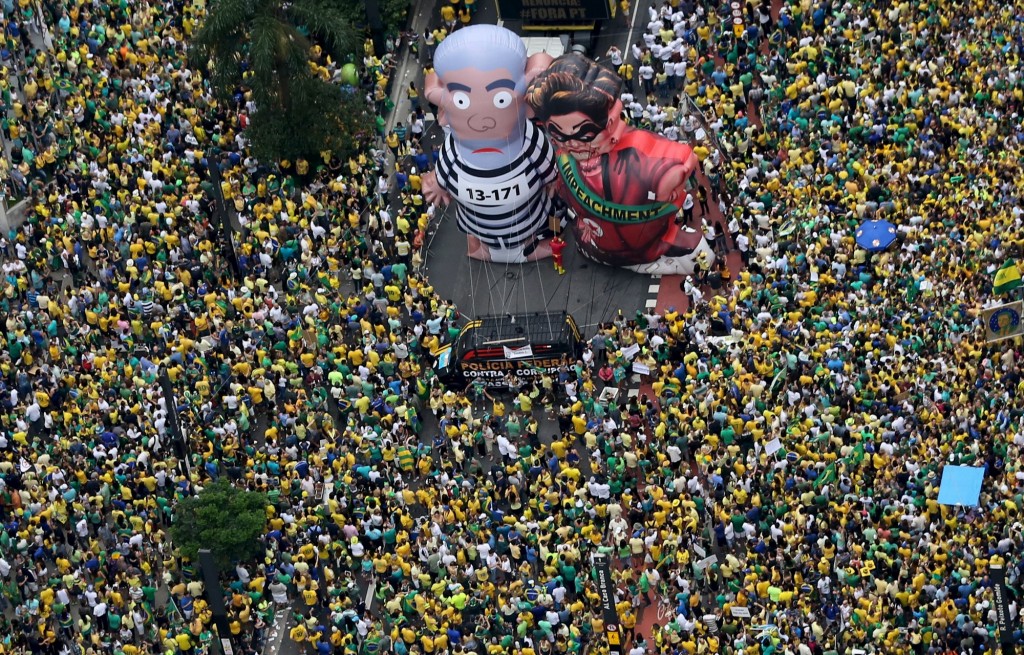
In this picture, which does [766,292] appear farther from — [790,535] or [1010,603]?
[1010,603]

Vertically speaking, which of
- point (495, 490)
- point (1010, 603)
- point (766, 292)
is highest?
point (766, 292)

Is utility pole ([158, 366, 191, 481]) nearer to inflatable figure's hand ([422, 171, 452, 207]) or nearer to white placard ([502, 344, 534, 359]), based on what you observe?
white placard ([502, 344, 534, 359])

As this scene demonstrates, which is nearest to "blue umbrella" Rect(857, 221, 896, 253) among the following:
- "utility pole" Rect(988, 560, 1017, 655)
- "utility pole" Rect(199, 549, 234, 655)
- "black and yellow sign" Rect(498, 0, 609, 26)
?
"black and yellow sign" Rect(498, 0, 609, 26)

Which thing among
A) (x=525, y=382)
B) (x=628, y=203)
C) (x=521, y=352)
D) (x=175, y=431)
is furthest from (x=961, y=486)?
(x=175, y=431)

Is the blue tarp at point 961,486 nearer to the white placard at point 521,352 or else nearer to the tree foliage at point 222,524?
the white placard at point 521,352

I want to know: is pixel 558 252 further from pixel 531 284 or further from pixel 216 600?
pixel 216 600

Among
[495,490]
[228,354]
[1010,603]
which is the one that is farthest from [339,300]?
[1010,603]

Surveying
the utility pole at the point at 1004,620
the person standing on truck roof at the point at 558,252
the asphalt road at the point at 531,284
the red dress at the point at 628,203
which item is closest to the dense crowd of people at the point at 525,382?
the utility pole at the point at 1004,620
